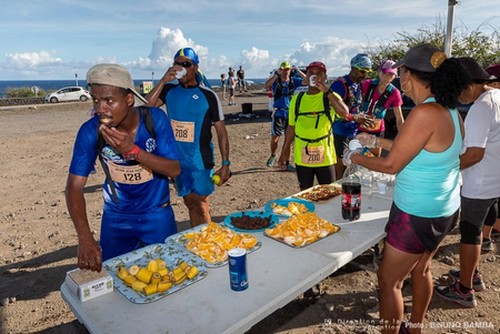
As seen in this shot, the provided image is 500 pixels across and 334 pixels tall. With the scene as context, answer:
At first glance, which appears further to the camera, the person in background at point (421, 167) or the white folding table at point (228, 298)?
the person in background at point (421, 167)

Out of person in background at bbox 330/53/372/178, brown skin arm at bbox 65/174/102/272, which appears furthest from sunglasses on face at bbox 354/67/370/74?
brown skin arm at bbox 65/174/102/272

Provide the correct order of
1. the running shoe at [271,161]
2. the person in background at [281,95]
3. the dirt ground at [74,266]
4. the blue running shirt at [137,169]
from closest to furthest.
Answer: the blue running shirt at [137,169]
the dirt ground at [74,266]
the person in background at [281,95]
the running shoe at [271,161]

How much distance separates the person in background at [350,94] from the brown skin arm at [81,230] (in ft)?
12.0

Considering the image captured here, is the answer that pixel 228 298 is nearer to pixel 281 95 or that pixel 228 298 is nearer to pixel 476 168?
pixel 476 168

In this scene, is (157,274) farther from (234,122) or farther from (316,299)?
(234,122)

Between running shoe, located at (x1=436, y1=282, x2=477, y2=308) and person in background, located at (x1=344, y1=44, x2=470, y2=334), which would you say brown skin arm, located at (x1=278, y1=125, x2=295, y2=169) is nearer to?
person in background, located at (x1=344, y1=44, x2=470, y2=334)

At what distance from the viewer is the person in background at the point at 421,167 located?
7.36ft

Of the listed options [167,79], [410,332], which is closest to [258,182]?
[167,79]

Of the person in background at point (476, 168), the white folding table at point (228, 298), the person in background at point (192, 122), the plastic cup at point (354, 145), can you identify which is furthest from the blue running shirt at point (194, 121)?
the person in background at point (476, 168)

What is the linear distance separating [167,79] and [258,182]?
418 centimetres

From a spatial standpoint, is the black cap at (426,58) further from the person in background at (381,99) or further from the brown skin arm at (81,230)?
the person in background at (381,99)

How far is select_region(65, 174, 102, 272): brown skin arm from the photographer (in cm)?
218

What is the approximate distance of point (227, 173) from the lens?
3955mm

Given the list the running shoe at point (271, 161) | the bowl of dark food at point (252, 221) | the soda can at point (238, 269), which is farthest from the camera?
the running shoe at point (271, 161)
